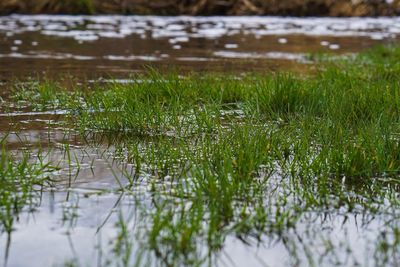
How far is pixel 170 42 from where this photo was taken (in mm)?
14438

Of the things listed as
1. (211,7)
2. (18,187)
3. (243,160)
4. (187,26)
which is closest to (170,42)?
(187,26)

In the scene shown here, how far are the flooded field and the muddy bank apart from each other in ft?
48.5

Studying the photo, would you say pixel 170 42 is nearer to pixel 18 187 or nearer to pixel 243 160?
pixel 243 160

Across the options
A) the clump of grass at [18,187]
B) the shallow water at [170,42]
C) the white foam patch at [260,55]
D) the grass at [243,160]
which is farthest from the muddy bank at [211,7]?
the clump of grass at [18,187]

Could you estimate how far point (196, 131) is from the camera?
16.7 ft

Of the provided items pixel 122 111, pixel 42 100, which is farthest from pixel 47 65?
pixel 122 111

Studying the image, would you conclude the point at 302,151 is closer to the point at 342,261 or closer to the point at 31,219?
the point at 342,261

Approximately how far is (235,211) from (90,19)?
17.5 metres

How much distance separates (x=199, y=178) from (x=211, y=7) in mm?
20321

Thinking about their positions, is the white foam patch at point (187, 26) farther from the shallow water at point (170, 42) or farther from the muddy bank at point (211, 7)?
the muddy bank at point (211, 7)

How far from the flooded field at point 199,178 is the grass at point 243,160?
1 cm

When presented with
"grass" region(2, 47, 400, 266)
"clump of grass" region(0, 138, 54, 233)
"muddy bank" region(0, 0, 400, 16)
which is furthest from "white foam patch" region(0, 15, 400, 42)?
"clump of grass" region(0, 138, 54, 233)

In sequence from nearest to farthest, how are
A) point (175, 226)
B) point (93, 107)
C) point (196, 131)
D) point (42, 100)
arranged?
point (175, 226) < point (196, 131) < point (93, 107) < point (42, 100)

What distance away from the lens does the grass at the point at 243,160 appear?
3.22 metres
